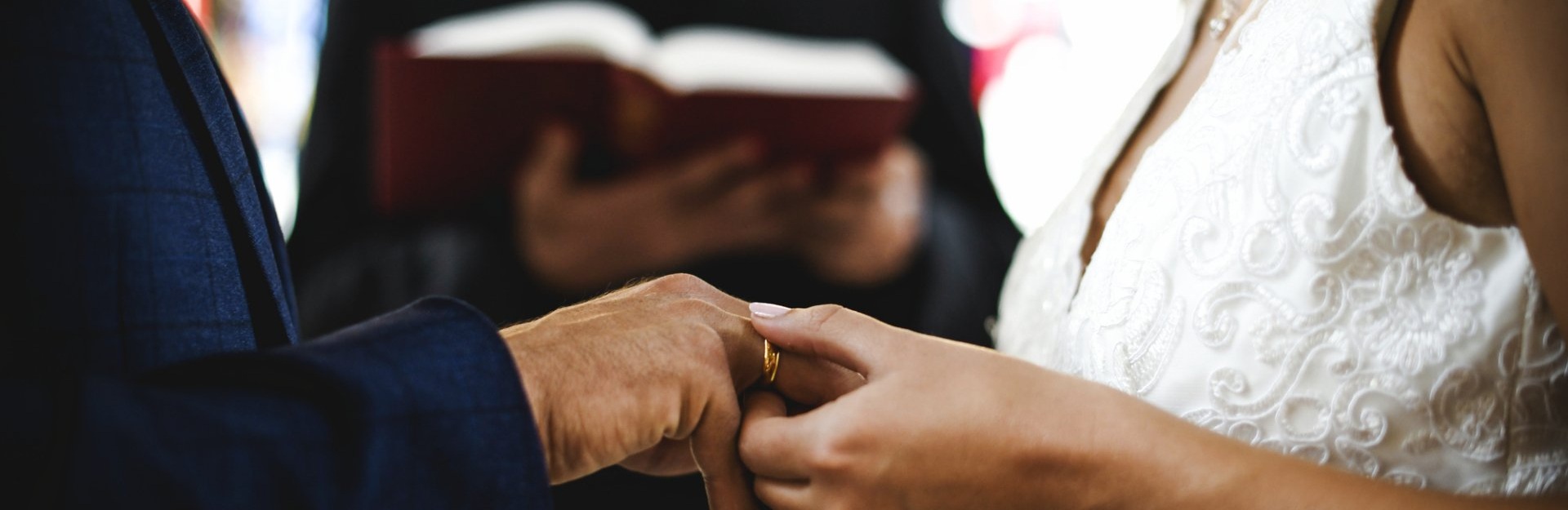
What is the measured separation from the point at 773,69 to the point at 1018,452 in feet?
4.27

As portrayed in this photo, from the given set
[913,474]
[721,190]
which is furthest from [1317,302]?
[721,190]

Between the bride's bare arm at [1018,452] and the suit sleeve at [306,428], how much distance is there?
217 millimetres

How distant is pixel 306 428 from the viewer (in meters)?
0.64

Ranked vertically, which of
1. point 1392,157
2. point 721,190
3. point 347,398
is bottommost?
point 721,190

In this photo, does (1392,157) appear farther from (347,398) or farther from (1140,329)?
(347,398)

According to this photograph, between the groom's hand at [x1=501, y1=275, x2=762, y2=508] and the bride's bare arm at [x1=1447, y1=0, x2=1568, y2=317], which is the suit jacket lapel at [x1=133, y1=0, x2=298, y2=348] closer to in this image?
the groom's hand at [x1=501, y1=275, x2=762, y2=508]

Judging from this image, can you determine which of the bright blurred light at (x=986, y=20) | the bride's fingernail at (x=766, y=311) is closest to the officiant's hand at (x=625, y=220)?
the bride's fingernail at (x=766, y=311)

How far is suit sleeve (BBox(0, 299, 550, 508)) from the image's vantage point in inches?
22.1

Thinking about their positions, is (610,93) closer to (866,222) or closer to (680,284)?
(866,222)

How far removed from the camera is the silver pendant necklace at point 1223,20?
41.3 inches

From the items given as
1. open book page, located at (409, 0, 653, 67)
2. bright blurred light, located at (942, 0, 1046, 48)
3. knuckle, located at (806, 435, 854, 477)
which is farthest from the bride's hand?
bright blurred light, located at (942, 0, 1046, 48)

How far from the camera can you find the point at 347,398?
66 centimetres

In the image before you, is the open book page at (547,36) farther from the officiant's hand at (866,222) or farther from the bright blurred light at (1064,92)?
the bright blurred light at (1064,92)

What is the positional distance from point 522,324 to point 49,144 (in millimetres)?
350
